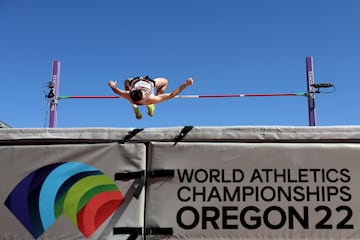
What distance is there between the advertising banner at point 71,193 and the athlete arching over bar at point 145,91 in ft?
9.44

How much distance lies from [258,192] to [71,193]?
1242 mm

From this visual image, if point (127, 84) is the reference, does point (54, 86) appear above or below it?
above

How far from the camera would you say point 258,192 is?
3.22 metres

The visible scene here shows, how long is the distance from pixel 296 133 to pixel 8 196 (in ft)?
6.56

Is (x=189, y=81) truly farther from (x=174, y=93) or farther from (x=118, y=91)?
(x=118, y=91)

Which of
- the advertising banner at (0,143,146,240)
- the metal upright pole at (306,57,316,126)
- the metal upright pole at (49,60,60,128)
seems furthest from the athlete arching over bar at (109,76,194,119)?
the metal upright pole at (306,57,316,126)

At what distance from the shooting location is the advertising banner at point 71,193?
10.7 ft

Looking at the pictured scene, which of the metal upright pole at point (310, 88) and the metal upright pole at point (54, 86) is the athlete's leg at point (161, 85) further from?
the metal upright pole at point (310, 88)

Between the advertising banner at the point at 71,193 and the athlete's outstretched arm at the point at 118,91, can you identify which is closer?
the advertising banner at the point at 71,193

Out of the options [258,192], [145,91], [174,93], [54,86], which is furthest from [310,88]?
[258,192]

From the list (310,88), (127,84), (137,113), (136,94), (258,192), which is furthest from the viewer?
(310,88)

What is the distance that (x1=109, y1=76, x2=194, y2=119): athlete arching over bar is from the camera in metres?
6.21

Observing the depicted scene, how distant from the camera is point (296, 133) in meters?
3.28

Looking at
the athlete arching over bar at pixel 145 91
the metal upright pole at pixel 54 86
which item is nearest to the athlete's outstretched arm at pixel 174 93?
the athlete arching over bar at pixel 145 91
